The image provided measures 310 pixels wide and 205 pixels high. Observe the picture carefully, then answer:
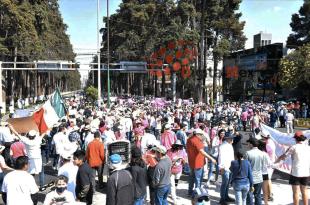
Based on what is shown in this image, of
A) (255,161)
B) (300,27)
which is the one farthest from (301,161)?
(300,27)

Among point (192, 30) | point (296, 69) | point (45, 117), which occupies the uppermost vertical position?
point (192, 30)

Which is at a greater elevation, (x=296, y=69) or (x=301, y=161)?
(x=296, y=69)

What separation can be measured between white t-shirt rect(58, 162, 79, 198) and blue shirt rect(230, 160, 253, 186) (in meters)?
2.87

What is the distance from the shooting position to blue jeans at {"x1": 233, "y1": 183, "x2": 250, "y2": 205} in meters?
8.02

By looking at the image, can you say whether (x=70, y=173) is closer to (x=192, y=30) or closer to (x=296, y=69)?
(x=296, y=69)

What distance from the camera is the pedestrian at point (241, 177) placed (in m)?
7.98

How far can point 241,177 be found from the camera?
799 cm

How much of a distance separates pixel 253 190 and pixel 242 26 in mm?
45740

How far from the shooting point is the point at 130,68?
171 ft

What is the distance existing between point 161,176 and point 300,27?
5223 centimetres

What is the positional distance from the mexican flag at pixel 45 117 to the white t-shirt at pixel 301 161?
6.15 meters

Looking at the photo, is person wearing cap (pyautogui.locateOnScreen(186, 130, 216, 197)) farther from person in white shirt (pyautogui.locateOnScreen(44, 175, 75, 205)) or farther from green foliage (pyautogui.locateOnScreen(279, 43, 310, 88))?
green foliage (pyautogui.locateOnScreen(279, 43, 310, 88))

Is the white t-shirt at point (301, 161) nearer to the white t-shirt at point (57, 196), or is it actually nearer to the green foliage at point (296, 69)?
the white t-shirt at point (57, 196)

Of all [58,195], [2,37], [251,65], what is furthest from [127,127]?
[251,65]
